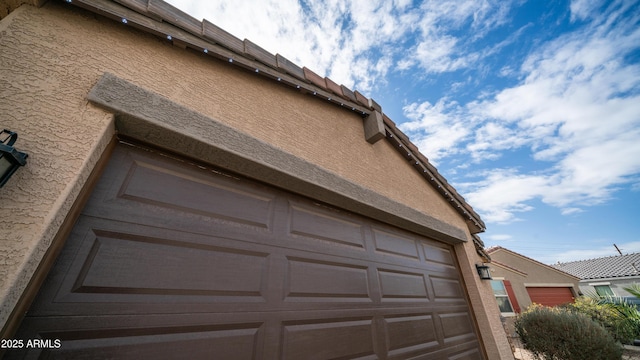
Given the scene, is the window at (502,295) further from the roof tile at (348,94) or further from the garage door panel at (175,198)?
the garage door panel at (175,198)

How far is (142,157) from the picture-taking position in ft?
5.55

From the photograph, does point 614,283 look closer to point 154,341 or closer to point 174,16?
point 154,341

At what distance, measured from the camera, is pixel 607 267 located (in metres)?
23.0

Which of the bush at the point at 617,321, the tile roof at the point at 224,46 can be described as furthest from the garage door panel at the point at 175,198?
the bush at the point at 617,321

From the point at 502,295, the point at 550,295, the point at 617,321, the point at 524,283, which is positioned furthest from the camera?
the point at 550,295

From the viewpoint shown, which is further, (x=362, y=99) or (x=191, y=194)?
(x=362, y=99)

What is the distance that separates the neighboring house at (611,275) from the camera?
19938mm

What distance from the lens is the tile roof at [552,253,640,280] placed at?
20.6 meters

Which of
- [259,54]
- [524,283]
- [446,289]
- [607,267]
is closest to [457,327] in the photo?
[446,289]

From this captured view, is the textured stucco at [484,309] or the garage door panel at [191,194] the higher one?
the garage door panel at [191,194]

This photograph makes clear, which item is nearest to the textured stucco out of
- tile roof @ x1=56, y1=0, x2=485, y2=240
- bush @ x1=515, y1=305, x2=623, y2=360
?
tile roof @ x1=56, y1=0, x2=485, y2=240

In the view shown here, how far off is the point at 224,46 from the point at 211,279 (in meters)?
2.00

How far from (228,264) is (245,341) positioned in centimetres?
53

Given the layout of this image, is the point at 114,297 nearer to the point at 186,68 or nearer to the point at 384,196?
the point at 186,68
